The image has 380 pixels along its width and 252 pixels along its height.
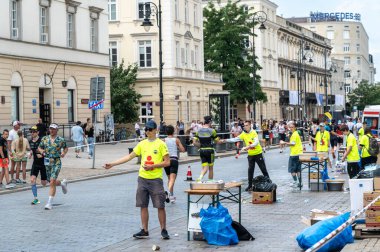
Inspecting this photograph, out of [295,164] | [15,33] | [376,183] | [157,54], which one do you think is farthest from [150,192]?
[157,54]

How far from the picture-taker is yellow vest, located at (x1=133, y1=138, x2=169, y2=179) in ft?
42.9

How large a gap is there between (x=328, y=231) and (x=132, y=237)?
3457mm

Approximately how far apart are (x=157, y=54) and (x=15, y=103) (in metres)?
23.6

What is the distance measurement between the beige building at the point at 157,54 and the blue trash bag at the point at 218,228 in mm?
49520

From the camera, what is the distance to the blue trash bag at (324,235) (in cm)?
1131

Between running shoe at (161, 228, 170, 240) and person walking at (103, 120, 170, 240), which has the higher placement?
person walking at (103, 120, 170, 240)

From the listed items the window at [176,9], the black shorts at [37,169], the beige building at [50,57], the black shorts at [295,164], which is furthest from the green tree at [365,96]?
the black shorts at [37,169]

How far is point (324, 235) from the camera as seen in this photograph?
37.2 ft

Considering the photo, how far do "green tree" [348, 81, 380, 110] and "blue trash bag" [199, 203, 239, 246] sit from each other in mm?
125267

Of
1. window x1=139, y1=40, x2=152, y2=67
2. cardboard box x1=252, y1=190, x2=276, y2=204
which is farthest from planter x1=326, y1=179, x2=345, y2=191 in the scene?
window x1=139, y1=40, x2=152, y2=67

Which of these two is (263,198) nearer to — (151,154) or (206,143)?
(206,143)

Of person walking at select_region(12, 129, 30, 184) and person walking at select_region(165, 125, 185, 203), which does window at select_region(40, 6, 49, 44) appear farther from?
person walking at select_region(165, 125, 185, 203)

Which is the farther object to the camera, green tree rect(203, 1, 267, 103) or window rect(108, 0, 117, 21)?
green tree rect(203, 1, 267, 103)

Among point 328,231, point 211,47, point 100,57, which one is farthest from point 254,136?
point 211,47
